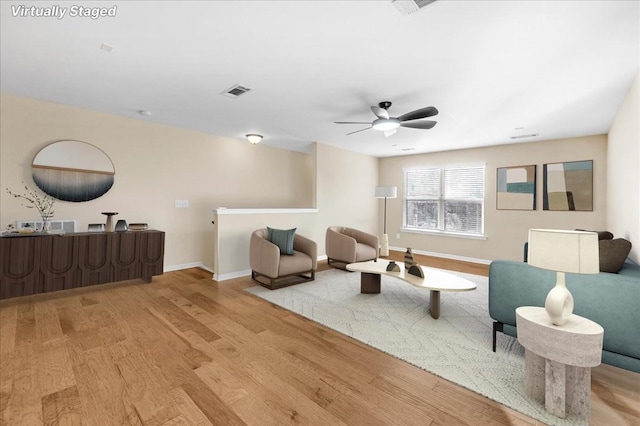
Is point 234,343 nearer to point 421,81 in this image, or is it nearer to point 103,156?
point 421,81

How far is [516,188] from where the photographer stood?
5.85 m

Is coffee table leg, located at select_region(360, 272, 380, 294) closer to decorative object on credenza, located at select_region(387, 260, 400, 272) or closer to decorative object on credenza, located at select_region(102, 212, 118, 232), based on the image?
decorative object on credenza, located at select_region(387, 260, 400, 272)

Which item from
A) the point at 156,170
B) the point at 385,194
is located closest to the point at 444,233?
the point at 385,194

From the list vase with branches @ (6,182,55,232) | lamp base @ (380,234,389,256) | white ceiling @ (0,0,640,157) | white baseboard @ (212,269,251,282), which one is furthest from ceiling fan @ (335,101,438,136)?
vase with branches @ (6,182,55,232)

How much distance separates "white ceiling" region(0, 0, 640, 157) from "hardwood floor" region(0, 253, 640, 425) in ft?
8.54

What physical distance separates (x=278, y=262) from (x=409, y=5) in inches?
127

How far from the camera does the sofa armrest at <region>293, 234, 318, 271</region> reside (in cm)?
452

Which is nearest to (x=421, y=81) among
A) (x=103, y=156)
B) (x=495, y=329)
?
(x=495, y=329)

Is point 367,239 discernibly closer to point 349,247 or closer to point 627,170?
point 349,247

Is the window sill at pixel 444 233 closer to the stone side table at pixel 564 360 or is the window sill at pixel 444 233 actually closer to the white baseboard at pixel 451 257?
the white baseboard at pixel 451 257

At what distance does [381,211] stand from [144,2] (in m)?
6.95

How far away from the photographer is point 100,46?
8.17 feet

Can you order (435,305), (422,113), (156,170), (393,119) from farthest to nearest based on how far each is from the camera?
(156,170) → (393,119) → (422,113) → (435,305)

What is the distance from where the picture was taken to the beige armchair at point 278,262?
403 cm
